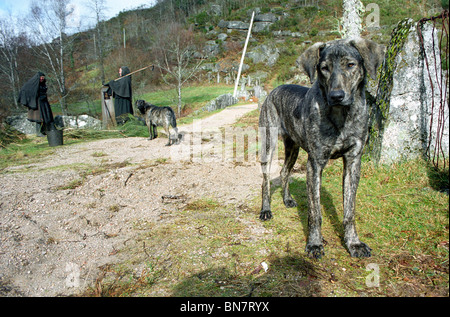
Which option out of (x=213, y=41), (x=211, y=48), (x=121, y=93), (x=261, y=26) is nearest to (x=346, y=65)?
(x=121, y=93)

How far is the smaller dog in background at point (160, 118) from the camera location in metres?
9.81

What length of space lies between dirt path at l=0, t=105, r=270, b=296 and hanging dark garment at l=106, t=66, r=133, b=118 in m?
5.66

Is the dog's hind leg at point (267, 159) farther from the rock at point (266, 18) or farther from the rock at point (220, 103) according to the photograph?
the rock at point (266, 18)

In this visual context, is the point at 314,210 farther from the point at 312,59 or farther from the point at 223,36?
the point at 223,36

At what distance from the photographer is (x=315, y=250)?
2.82 meters

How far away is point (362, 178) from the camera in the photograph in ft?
15.3

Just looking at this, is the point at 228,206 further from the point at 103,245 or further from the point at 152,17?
the point at 152,17

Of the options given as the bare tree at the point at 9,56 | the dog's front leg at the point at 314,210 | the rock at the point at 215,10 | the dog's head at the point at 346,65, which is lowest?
the dog's front leg at the point at 314,210

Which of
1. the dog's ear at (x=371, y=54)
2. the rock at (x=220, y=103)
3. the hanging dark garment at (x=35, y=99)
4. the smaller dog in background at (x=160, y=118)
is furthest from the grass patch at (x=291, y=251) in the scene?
the rock at (x=220, y=103)

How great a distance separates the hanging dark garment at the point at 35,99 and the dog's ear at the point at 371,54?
12128 millimetres

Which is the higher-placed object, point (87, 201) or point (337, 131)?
point (337, 131)

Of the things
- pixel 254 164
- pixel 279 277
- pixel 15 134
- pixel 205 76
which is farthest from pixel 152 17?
pixel 279 277

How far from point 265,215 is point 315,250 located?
1.05m

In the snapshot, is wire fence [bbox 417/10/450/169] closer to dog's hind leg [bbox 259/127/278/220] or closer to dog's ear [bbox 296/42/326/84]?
dog's hind leg [bbox 259/127/278/220]
